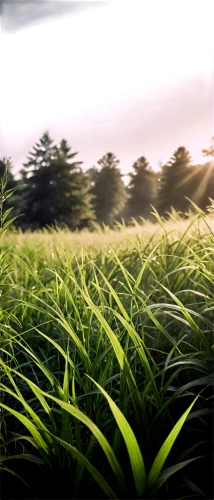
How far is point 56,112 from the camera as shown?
1.45m

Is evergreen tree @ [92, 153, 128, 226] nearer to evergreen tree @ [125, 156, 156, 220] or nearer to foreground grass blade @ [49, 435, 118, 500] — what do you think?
evergreen tree @ [125, 156, 156, 220]

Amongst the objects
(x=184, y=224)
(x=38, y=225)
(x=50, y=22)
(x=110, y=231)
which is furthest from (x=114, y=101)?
(x=38, y=225)

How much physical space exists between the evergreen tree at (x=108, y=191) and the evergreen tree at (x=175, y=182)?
17 centimetres

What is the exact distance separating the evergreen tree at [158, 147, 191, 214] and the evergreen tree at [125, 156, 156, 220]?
1.5 inches

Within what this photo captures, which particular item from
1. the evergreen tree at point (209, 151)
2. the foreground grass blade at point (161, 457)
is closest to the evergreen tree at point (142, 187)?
the evergreen tree at point (209, 151)

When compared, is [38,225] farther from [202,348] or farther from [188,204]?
[202,348]

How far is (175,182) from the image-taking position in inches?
58.0

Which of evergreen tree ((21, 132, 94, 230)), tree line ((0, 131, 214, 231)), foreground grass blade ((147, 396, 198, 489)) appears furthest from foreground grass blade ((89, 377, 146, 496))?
evergreen tree ((21, 132, 94, 230))

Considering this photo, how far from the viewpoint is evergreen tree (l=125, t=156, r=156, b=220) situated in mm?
1480

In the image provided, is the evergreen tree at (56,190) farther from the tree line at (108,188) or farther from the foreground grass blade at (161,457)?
the foreground grass blade at (161,457)

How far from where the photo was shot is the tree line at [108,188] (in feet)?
4.36

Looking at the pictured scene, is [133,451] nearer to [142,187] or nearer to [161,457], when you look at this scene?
[161,457]

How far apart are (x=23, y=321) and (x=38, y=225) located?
1175mm

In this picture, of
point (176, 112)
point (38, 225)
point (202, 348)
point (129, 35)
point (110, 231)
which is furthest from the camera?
point (38, 225)
